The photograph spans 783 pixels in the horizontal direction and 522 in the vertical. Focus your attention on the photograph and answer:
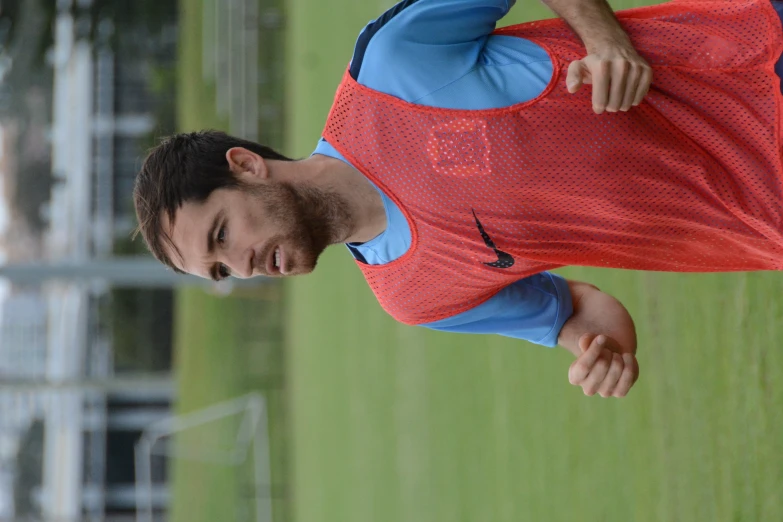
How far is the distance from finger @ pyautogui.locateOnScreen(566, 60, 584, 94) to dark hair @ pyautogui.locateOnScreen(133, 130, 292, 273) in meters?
0.91

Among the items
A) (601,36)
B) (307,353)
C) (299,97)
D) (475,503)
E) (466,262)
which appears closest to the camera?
(601,36)

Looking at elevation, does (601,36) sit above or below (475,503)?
above

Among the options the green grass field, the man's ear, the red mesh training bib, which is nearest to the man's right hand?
the red mesh training bib

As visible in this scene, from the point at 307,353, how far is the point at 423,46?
33.1 feet

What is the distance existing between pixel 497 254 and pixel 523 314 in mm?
386

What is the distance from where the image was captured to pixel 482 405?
21.8 ft

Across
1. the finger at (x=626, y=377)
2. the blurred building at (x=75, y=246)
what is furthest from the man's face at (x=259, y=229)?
the blurred building at (x=75, y=246)

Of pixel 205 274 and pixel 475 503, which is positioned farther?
pixel 475 503

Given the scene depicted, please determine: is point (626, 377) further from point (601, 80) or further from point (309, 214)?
point (309, 214)

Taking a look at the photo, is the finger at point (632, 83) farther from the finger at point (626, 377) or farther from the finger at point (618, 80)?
the finger at point (626, 377)

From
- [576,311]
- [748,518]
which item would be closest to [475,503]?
[748,518]

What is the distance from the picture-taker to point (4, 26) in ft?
59.3

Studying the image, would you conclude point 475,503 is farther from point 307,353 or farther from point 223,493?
point 223,493

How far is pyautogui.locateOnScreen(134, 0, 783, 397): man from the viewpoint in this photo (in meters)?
2.04
